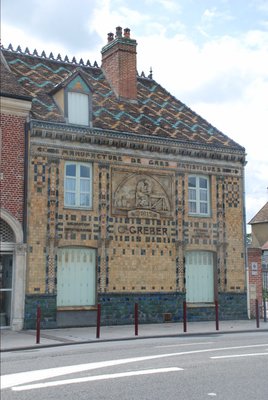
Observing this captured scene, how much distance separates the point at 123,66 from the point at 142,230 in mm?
7272

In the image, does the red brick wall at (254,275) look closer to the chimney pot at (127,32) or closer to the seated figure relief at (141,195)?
the seated figure relief at (141,195)

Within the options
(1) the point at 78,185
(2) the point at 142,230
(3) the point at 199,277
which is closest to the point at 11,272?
(1) the point at 78,185

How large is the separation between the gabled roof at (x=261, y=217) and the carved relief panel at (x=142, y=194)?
113 ft

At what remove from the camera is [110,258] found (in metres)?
21.1

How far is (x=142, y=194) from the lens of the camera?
22031mm

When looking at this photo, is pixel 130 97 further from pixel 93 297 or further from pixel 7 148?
pixel 93 297

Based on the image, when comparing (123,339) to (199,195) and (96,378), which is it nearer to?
(96,378)

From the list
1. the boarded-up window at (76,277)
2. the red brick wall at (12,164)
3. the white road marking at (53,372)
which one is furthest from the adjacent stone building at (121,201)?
the white road marking at (53,372)

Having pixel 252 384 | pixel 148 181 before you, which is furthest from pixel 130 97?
pixel 252 384

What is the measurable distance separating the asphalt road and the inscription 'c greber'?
7377 millimetres

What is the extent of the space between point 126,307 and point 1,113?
317 inches

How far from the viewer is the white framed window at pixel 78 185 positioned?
20.9 metres

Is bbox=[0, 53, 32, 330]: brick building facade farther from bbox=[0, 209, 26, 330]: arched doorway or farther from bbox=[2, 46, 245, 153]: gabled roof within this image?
bbox=[2, 46, 245, 153]: gabled roof

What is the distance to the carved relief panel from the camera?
21641mm
